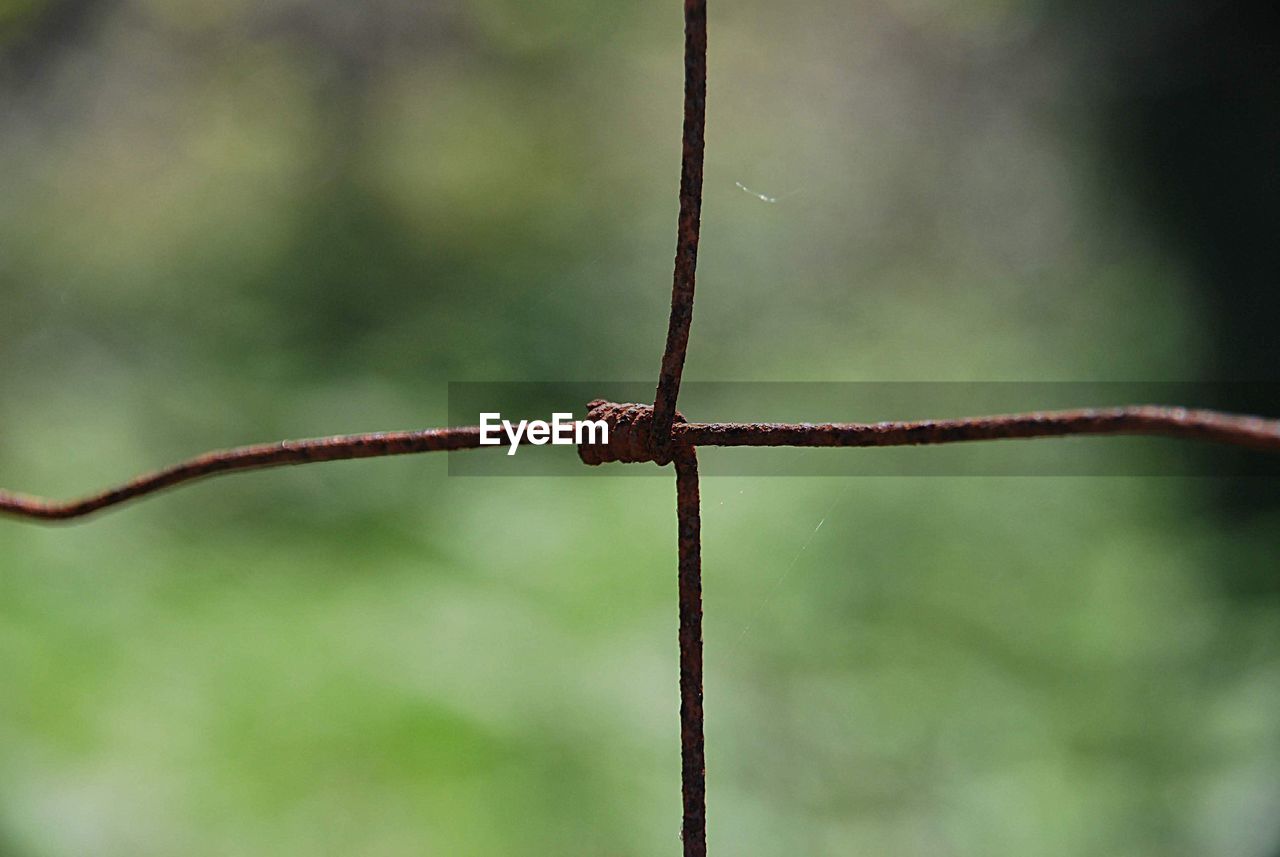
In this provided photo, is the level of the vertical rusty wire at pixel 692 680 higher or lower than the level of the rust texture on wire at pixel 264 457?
lower

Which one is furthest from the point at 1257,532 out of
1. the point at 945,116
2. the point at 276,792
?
the point at 276,792
